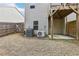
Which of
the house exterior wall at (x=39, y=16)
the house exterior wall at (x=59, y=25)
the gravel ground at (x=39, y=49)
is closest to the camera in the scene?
the gravel ground at (x=39, y=49)

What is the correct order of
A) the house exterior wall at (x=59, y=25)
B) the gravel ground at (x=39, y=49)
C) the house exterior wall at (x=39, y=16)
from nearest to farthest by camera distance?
the gravel ground at (x=39, y=49)
the house exterior wall at (x=39, y=16)
the house exterior wall at (x=59, y=25)

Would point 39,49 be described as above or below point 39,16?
below

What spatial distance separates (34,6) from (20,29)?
214 centimetres

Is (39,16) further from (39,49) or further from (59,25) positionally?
(39,49)

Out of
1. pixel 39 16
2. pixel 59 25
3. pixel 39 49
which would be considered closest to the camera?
pixel 39 49

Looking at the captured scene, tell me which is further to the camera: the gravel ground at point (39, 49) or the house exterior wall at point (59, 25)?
the house exterior wall at point (59, 25)

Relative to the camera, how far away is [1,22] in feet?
26.5

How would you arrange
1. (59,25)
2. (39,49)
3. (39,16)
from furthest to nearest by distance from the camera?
(59,25) < (39,16) < (39,49)

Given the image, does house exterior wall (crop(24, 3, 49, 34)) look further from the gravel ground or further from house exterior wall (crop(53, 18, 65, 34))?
the gravel ground

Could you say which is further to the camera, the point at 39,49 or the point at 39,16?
the point at 39,16

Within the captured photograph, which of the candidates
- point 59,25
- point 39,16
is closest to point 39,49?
point 39,16

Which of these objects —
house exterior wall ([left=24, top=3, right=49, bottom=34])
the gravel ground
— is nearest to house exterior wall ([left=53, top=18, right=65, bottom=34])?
house exterior wall ([left=24, top=3, right=49, bottom=34])

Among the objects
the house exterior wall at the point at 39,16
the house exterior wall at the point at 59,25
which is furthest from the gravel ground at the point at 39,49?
the house exterior wall at the point at 59,25

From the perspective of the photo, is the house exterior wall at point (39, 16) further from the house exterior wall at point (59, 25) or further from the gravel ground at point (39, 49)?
the gravel ground at point (39, 49)
